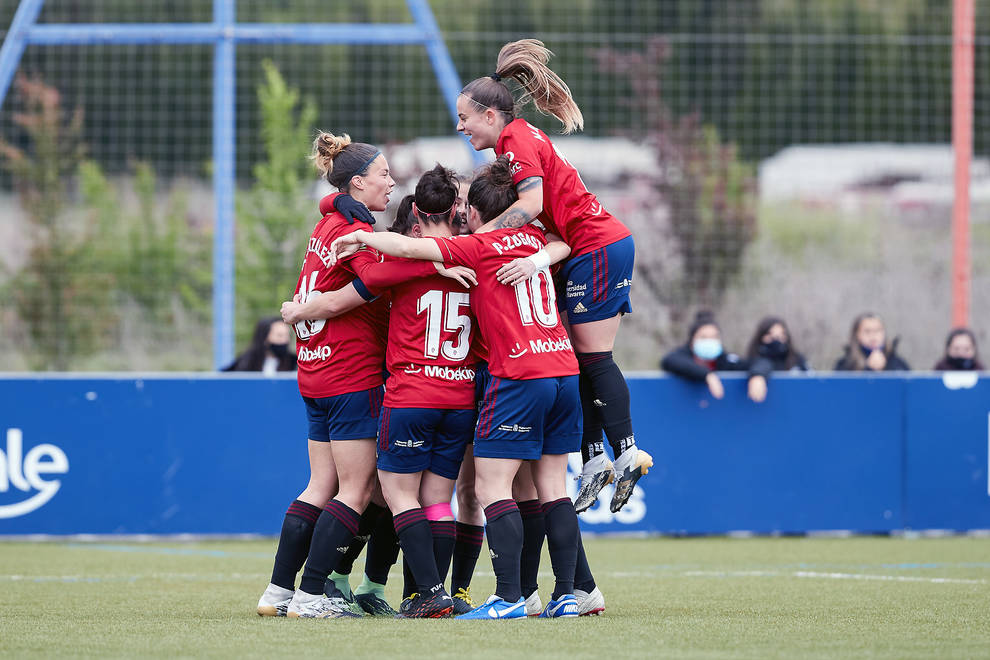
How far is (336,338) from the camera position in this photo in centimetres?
555

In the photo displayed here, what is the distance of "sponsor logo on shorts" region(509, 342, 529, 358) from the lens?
17.4 feet

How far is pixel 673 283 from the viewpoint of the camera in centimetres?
1552

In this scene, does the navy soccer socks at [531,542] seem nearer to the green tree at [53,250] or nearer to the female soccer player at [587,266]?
the female soccer player at [587,266]

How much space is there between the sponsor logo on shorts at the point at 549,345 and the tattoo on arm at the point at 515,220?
45cm

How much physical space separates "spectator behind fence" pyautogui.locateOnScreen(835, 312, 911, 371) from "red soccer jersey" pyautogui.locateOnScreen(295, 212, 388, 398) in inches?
221

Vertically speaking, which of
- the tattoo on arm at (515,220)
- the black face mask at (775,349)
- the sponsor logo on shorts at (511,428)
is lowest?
the black face mask at (775,349)

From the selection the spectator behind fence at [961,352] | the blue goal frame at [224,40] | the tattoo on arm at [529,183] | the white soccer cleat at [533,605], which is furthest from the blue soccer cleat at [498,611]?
the blue goal frame at [224,40]

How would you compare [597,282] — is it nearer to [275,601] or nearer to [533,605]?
[533,605]

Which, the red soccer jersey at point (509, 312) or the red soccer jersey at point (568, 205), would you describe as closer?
the red soccer jersey at point (509, 312)

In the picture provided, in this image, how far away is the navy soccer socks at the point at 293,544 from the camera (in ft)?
18.2

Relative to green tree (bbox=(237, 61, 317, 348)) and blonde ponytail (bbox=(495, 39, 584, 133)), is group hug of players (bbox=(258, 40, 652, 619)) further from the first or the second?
green tree (bbox=(237, 61, 317, 348))

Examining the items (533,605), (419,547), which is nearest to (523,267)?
(419,547)

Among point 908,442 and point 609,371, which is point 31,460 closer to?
point 609,371

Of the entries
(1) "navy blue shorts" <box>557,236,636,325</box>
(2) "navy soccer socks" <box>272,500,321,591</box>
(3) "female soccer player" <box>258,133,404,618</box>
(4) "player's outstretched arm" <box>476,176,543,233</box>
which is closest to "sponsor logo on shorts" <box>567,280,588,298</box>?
(1) "navy blue shorts" <box>557,236,636,325</box>
